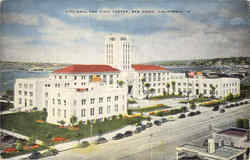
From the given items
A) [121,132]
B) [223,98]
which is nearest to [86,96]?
[121,132]

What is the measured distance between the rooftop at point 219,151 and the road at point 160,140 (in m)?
0.20

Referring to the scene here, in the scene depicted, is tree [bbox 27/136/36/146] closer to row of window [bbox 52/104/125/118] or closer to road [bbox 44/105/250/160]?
road [bbox 44/105/250/160]

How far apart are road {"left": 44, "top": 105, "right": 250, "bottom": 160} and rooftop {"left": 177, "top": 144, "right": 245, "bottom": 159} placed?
0.67 feet

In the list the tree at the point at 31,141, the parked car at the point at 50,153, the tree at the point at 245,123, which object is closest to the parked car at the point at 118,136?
the parked car at the point at 50,153

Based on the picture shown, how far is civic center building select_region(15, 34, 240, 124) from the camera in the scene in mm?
7051

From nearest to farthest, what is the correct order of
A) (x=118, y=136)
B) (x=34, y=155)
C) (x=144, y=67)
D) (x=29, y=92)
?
(x=34, y=155)
(x=29, y=92)
(x=118, y=136)
(x=144, y=67)

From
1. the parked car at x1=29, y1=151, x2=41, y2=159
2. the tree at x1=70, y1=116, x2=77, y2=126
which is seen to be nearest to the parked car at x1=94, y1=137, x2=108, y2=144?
the tree at x1=70, y1=116, x2=77, y2=126

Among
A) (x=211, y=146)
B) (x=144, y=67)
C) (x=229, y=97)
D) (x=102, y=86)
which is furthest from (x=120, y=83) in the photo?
(x=229, y=97)

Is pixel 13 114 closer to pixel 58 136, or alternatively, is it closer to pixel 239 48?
pixel 58 136

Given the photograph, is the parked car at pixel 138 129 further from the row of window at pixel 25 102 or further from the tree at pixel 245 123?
the tree at pixel 245 123

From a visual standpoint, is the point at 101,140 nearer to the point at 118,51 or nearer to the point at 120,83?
the point at 120,83

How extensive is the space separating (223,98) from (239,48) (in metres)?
1.54

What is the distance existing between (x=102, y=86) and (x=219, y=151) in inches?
141

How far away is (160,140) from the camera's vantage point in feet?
25.3
